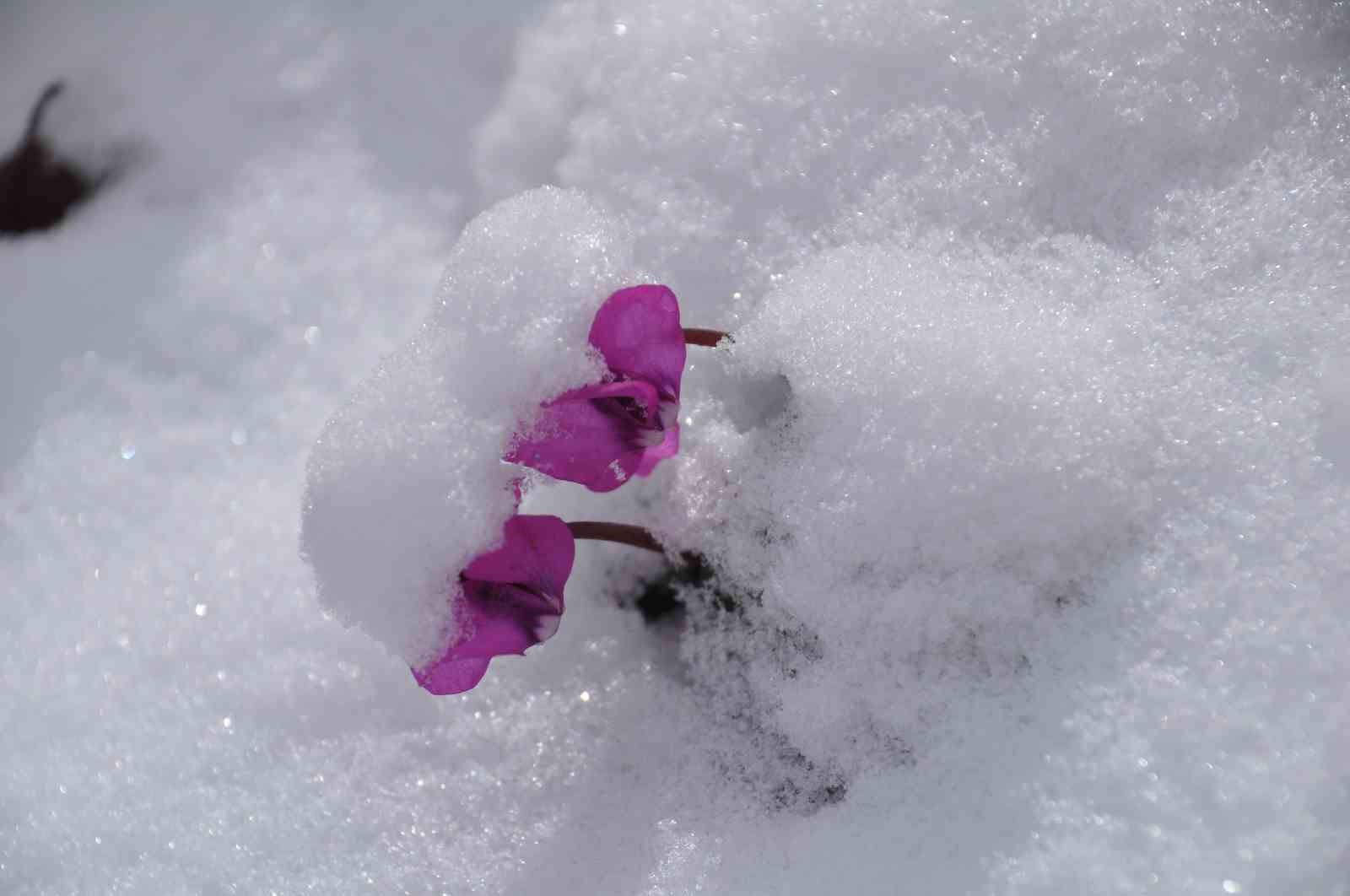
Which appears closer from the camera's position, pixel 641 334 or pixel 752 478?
pixel 641 334

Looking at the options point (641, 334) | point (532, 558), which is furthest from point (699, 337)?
point (532, 558)

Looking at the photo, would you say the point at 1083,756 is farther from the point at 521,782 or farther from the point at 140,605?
the point at 140,605

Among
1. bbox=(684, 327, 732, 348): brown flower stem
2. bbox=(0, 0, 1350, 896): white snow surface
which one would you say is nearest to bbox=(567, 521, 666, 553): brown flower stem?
bbox=(0, 0, 1350, 896): white snow surface

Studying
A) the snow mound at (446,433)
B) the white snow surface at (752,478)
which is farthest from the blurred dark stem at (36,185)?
the snow mound at (446,433)

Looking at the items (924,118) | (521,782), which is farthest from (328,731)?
(924,118)

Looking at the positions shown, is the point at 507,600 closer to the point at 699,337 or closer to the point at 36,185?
the point at 699,337

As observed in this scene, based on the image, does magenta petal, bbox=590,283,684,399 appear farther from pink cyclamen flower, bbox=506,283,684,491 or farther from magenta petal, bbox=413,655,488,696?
magenta petal, bbox=413,655,488,696
